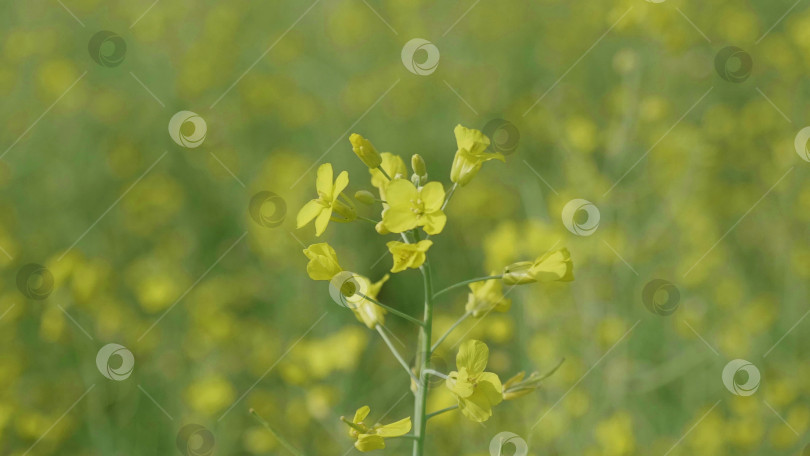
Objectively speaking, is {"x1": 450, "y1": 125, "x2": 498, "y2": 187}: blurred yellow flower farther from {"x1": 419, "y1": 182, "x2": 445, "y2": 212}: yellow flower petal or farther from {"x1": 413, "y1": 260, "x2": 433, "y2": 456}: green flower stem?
{"x1": 413, "y1": 260, "x2": 433, "y2": 456}: green flower stem

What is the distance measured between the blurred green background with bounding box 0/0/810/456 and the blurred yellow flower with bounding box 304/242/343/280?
71 centimetres

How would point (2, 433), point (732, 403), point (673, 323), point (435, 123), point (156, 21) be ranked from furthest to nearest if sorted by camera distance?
point (156, 21) → point (435, 123) → point (673, 323) → point (732, 403) → point (2, 433)

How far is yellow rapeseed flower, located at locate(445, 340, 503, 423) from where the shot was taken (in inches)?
40.8

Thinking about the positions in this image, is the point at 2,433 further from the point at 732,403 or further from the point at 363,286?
the point at 732,403

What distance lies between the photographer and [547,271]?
3.71ft

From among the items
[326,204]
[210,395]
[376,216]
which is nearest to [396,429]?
[326,204]

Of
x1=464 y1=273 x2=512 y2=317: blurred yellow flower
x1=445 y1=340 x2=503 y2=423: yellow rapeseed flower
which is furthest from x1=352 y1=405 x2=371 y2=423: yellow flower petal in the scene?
x1=464 y1=273 x2=512 y2=317: blurred yellow flower

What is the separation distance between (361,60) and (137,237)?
6.94ft

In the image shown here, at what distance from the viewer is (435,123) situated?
437 cm

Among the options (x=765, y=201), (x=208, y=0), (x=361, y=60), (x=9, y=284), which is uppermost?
(x=765, y=201)

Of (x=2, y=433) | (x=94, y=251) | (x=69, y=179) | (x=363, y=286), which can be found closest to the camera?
(x=363, y=286)

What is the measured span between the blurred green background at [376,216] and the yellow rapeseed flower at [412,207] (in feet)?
2.33

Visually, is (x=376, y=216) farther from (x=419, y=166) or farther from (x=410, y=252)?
(x=410, y=252)

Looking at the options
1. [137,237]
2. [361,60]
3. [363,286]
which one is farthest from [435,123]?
[363,286]
